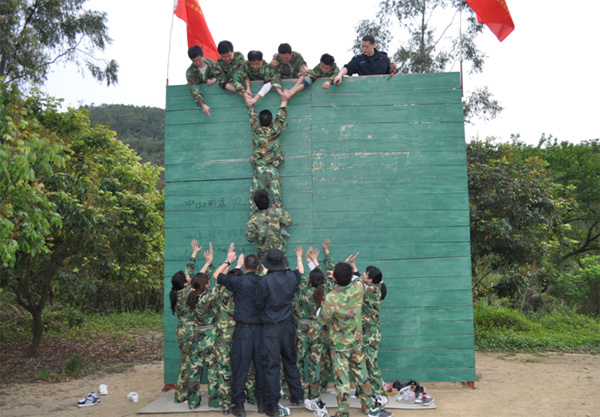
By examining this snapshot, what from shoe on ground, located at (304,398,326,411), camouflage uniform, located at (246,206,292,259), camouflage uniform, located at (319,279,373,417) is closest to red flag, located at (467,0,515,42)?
camouflage uniform, located at (246,206,292,259)

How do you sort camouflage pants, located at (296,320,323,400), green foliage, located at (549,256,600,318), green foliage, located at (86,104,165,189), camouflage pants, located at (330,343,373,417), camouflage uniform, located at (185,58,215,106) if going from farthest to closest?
green foliage, located at (86,104,165,189)
green foliage, located at (549,256,600,318)
camouflage uniform, located at (185,58,215,106)
camouflage pants, located at (296,320,323,400)
camouflage pants, located at (330,343,373,417)

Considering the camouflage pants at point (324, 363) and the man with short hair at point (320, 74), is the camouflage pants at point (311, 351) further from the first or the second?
the man with short hair at point (320, 74)

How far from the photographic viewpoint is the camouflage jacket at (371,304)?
602 centimetres

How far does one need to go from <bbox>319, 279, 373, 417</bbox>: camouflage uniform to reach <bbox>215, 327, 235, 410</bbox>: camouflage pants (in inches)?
46.0

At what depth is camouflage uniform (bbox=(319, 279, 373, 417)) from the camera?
5316 millimetres

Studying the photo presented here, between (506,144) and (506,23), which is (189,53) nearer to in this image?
(506,23)

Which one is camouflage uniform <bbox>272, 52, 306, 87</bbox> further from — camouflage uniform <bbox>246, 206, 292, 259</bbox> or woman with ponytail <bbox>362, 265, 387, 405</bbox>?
woman with ponytail <bbox>362, 265, 387, 405</bbox>

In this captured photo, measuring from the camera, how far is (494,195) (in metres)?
10.6

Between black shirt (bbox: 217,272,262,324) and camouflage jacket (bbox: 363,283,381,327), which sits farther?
camouflage jacket (bbox: 363,283,381,327)

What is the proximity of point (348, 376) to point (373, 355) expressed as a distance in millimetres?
654

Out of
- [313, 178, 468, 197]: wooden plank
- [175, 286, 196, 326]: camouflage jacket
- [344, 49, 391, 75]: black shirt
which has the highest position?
[344, 49, 391, 75]: black shirt

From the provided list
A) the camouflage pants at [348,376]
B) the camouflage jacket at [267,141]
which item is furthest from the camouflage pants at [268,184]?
the camouflage pants at [348,376]

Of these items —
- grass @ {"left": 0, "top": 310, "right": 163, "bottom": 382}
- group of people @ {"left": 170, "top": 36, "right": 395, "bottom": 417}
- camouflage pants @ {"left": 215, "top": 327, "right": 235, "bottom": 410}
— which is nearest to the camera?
group of people @ {"left": 170, "top": 36, "right": 395, "bottom": 417}

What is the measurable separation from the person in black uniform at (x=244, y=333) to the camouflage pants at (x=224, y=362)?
94 millimetres
